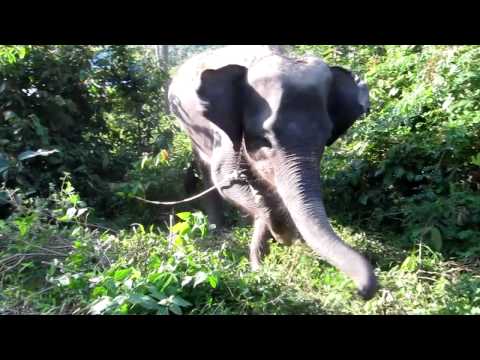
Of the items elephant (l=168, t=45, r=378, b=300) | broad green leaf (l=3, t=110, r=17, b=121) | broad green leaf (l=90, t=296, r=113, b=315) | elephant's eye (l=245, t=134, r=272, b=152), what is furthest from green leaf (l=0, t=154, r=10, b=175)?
broad green leaf (l=90, t=296, r=113, b=315)

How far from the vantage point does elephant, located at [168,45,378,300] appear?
3.85 m

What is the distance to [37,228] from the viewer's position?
14.2 ft

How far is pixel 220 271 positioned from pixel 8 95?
11.2ft

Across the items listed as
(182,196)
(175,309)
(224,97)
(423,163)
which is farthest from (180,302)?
(182,196)

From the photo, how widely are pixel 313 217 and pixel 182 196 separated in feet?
10.7

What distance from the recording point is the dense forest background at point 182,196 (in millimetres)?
3582

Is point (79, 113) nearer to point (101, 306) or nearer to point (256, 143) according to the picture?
point (256, 143)

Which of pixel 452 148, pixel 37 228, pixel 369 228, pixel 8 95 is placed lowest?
pixel 369 228

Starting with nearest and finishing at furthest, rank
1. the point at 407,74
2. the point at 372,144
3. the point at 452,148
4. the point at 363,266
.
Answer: the point at 363,266 < the point at 452,148 < the point at 372,144 < the point at 407,74

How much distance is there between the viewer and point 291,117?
4051 millimetres

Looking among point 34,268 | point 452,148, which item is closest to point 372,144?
point 452,148

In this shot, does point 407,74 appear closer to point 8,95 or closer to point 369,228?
point 369,228

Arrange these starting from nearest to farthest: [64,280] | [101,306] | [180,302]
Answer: [101,306] → [180,302] → [64,280]

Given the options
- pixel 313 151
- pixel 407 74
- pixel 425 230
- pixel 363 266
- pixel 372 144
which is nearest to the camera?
pixel 363 266
